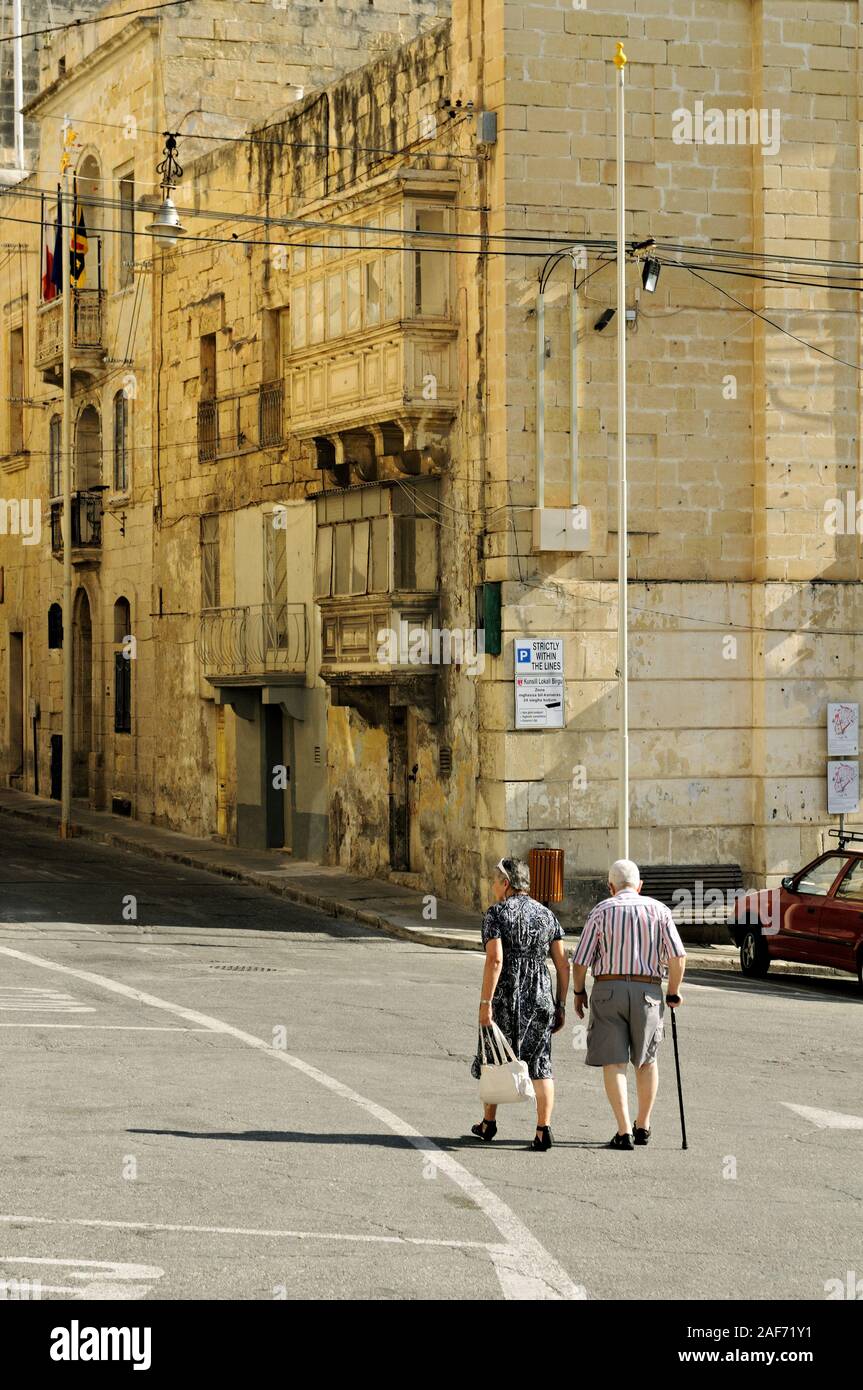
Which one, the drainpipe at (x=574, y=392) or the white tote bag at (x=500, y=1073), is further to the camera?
the drainpipe at (x=574, y=392)

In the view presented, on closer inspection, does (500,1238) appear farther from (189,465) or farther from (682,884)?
(189,465)

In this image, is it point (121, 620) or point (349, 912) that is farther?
point (121, 620)

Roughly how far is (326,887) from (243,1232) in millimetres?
19454

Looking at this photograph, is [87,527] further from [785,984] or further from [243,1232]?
[243,1232]

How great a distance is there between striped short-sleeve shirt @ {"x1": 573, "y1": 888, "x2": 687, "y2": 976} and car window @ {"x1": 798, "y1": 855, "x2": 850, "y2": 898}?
10.3 metres

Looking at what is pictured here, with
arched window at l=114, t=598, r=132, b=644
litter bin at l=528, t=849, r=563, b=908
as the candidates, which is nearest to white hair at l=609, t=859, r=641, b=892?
litter bin at l=528, t=849, r=563, b=908

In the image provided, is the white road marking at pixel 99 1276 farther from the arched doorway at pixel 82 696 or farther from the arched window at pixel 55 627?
the arched window at pixel 55 627

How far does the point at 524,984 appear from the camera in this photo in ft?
41.6

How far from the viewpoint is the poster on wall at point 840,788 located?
27.4 meters

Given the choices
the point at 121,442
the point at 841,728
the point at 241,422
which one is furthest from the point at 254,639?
the point at 841,728

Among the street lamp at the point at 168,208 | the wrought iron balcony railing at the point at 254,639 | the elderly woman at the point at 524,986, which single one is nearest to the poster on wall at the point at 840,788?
the wrought iron balcony railing at the point at 254,639

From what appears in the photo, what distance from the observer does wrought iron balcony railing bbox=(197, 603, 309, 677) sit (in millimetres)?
33000

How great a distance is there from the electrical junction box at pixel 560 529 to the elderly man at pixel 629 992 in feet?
45.5

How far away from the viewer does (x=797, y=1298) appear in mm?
8984
